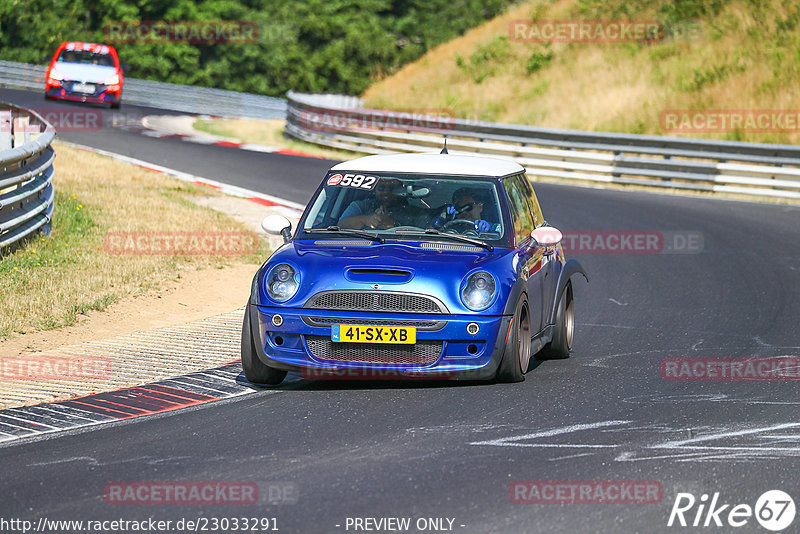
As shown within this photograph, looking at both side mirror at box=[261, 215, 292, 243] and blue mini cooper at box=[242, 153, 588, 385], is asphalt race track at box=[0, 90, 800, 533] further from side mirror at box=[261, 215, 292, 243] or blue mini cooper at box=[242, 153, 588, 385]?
side mirror at box=[261, 215, 292, 243]

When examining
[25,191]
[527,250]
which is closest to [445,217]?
[527,250]

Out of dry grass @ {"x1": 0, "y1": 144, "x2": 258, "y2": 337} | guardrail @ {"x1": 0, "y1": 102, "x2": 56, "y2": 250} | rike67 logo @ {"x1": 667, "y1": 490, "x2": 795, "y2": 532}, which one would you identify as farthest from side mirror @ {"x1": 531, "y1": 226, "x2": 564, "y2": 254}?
guardrail @ {"x1": 0, "y1": 102, "x2": 56, "y2": 250}

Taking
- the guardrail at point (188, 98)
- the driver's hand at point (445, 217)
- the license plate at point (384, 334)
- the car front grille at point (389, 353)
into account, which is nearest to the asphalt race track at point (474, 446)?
the car front grille at point (389, 353)

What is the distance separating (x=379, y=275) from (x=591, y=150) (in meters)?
17.7

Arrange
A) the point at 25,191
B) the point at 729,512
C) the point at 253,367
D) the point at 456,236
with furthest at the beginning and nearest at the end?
the point at 25,191, the point at 456,236, the point at 253,367, the point at 729,512

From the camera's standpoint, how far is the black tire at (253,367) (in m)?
7.98

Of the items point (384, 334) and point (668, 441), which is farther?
point (384, 334)

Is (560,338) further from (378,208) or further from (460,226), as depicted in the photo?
(378,208)

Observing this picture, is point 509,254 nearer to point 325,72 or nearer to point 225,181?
point 225,181

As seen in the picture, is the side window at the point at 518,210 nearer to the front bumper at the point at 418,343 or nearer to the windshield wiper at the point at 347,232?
the windshield wiper at the point at 347,232

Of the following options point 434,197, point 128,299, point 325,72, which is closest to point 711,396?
point 434,197

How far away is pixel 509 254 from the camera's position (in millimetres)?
8258

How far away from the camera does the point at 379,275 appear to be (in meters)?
7.77

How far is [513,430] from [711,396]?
171 centimetres
